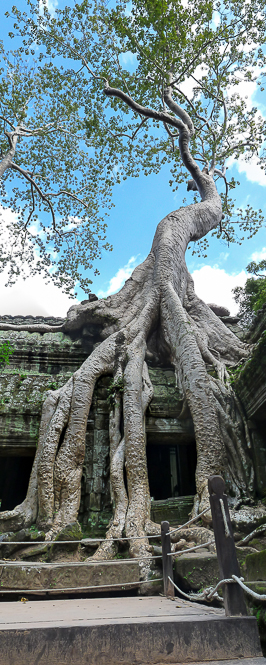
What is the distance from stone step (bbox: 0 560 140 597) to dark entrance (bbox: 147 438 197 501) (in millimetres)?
2214

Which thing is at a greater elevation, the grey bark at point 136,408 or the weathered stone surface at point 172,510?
the grey bark at point 136,408

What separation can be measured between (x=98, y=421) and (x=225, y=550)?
10.9 ft

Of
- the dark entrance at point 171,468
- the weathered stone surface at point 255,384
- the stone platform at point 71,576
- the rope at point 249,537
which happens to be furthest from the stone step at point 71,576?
the dark entrance at point 171,468

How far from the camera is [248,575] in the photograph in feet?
5.76

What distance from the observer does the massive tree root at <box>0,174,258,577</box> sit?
12.1 feet

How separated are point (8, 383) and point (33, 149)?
21.8ft

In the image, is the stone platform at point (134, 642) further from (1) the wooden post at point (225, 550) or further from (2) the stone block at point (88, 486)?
(2) the stone block at point (88, 486)

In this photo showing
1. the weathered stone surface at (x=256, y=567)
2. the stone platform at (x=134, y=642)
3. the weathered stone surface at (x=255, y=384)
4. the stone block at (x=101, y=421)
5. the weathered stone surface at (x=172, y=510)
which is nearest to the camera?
the stone platform at (x=134, y=642)

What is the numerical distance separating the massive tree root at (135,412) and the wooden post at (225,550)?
147 centimetres

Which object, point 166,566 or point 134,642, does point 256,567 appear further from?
point 166,566

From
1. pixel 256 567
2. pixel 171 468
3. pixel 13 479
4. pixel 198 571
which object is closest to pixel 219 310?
pixel 171 468

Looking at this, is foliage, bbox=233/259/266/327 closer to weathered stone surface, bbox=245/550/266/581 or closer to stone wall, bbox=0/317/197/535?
stone wall, bbox=0/317/197/535

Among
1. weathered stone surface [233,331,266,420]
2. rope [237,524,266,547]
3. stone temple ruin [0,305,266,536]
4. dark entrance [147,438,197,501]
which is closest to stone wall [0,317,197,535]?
stone temple ruin [0,305,266,536]

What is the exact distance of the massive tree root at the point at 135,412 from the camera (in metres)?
3.68
